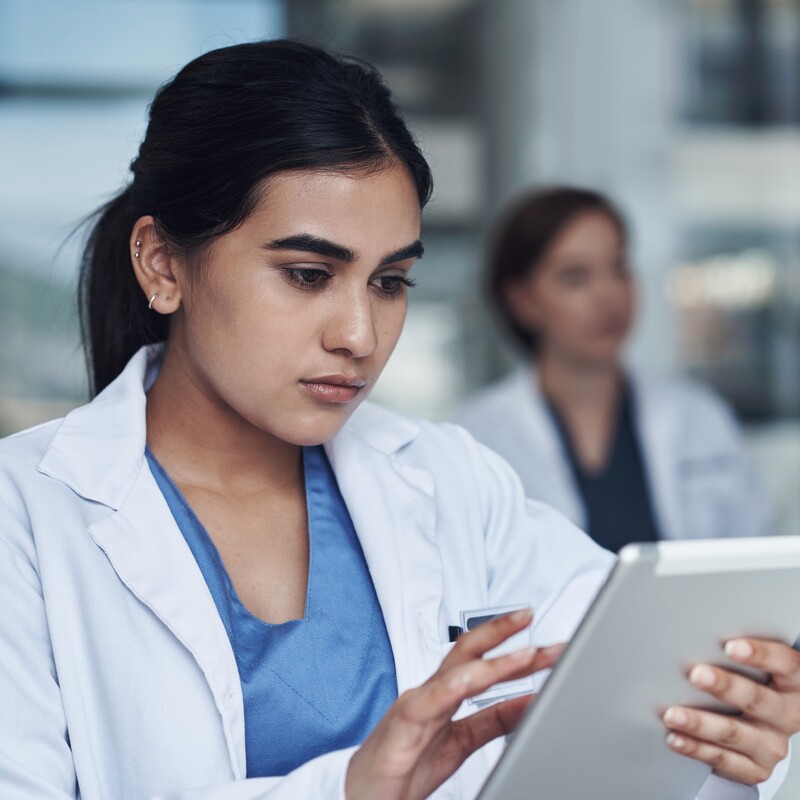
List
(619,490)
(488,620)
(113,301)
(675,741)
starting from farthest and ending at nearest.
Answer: (619,490), (113,301), (488,620), (675,741)

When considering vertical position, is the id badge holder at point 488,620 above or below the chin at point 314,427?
below

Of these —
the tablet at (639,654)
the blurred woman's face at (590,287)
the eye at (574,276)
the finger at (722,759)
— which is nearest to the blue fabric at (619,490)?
the blurred woman's face at (590,287)

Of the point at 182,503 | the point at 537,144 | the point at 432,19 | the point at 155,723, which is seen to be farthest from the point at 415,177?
the point at 432,19

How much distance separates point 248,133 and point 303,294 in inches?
6.8

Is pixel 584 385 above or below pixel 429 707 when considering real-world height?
below

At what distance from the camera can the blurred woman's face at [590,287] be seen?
256 cm

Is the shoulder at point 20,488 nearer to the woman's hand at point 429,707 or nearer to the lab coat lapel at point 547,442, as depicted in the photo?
the woman's hand at point 429,707

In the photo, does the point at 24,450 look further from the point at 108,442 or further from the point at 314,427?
the point at 314,427

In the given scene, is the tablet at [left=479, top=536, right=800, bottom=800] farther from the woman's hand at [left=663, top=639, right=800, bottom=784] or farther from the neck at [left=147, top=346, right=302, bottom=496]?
the neck at [left=147, top=346, right=302, bottom=496]

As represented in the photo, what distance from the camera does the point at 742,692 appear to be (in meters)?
0.83

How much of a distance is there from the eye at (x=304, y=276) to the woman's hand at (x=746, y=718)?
1.68 ft

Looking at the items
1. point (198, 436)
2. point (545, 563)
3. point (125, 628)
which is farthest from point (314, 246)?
point (545, 563)

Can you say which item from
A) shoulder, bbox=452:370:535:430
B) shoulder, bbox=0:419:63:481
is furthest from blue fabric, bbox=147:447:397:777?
shoulder, bbox=452:370:535:430

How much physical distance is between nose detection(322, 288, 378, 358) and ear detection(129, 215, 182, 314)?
0.20m
